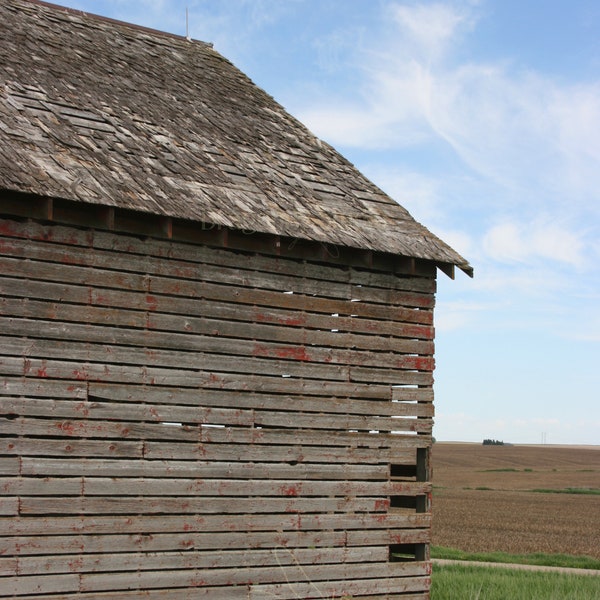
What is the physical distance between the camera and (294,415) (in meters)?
11.2

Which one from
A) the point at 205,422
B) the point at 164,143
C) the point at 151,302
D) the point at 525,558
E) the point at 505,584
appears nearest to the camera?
the point at 151,302

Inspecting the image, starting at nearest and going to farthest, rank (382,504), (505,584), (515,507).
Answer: (382,504) < (505,584) < (515,507)

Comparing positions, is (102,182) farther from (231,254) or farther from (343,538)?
(343,538)

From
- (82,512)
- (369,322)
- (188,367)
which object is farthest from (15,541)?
(369,322)

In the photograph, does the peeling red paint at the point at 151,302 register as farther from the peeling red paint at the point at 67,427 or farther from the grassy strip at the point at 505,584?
the grassy strip at the point at 505,584

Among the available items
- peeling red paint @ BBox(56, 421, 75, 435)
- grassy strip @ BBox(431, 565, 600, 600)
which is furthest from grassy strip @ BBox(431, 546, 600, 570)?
peeling red paint @ BBox(56, 421, 75, 435)

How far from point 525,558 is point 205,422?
11.9 meters

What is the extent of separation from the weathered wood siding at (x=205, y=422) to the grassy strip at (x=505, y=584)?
1560 mm

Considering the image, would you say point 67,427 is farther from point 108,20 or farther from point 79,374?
point 108,20

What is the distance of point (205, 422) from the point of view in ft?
34.9

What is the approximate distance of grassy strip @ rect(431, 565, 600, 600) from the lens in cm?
1316

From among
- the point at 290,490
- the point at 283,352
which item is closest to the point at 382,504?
the point at 290,490

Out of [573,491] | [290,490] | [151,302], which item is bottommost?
[573,491]

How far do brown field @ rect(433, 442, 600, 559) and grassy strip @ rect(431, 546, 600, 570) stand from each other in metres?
1.15
